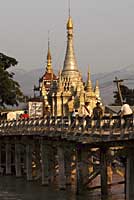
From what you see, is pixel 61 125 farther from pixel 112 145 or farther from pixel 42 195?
pixel 112 145

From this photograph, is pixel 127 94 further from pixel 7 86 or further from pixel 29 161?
pixel 29 161

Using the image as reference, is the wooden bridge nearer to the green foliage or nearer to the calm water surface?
the calm water surface

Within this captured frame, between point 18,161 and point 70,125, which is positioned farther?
point 18,161

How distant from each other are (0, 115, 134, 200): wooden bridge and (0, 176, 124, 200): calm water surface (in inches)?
19.6

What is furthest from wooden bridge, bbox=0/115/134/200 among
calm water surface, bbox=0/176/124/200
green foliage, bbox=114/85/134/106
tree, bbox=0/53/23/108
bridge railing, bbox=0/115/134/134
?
green foliage, bbox=114/85/134/106

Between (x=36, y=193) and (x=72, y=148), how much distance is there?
3087 millimetres

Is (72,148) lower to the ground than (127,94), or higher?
lower

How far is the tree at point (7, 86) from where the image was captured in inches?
2756

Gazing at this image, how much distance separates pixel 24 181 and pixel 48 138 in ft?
16.2

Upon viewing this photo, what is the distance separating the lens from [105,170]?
2862 cm

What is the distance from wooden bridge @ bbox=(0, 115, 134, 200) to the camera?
25.6 m

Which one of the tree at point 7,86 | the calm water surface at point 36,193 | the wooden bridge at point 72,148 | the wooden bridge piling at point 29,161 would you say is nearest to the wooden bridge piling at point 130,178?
the wooden bridge at point 72,148

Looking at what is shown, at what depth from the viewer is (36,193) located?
33.9 metres

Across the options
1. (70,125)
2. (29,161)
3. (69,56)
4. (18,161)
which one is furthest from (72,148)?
Answer: (69,56)
